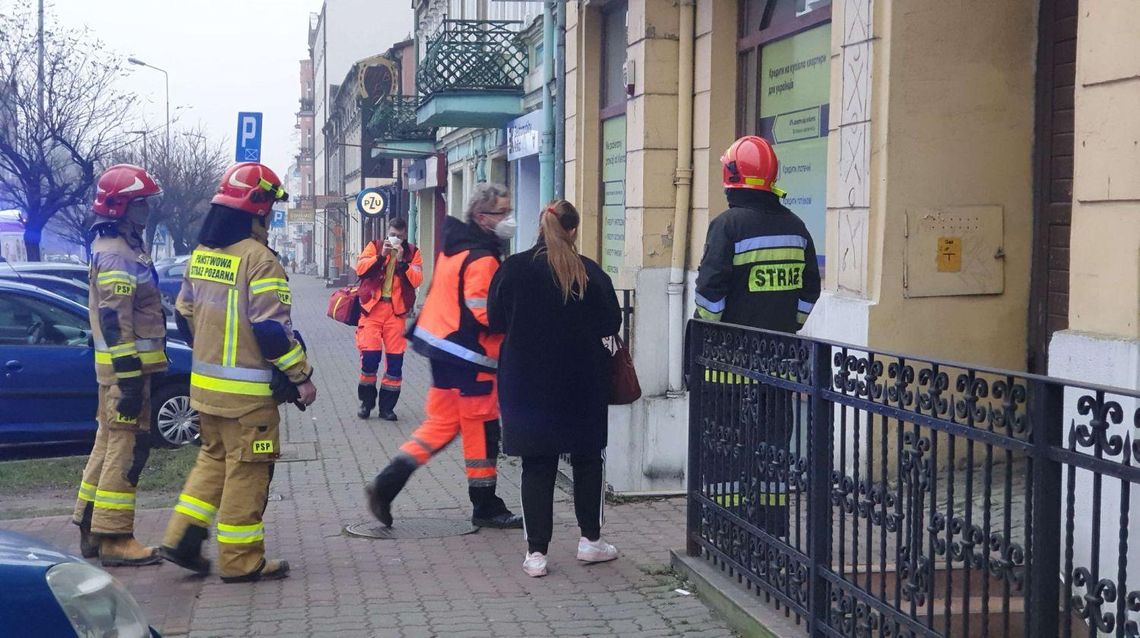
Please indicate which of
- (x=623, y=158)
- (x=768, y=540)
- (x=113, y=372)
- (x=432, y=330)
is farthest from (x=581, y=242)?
(x=768, y=540)

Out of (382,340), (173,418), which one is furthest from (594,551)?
(382,340)

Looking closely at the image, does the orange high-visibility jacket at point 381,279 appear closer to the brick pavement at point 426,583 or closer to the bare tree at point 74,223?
the brick pavement at point 426,583

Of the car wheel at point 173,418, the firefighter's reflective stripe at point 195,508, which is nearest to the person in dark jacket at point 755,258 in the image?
the firefighter's reflective stripe at point 195,508

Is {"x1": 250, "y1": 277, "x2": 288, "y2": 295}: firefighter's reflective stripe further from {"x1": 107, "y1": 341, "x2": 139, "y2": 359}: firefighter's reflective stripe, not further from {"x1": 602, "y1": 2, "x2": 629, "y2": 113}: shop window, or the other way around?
{"x1": 602, "y1": 2, "x2": 629, "y2": 113}: shop window

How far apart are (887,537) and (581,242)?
9.55 m

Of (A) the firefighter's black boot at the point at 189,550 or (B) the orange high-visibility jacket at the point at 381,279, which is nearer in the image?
(A) the firefighter's black boot at the point at 189,550

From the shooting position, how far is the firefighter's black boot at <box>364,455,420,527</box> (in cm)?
746

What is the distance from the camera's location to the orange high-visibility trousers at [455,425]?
7.49 m

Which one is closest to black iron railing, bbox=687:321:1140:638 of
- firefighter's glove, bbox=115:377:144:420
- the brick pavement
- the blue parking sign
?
the brick pavement

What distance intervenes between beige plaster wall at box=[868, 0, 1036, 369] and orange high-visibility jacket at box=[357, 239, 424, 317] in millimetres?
6642

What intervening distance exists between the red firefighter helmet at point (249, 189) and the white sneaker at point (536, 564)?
2050 mm

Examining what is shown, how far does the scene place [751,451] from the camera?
547 cm

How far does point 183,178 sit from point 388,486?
158 feet

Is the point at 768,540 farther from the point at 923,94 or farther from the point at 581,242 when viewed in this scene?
the point at 581,242
